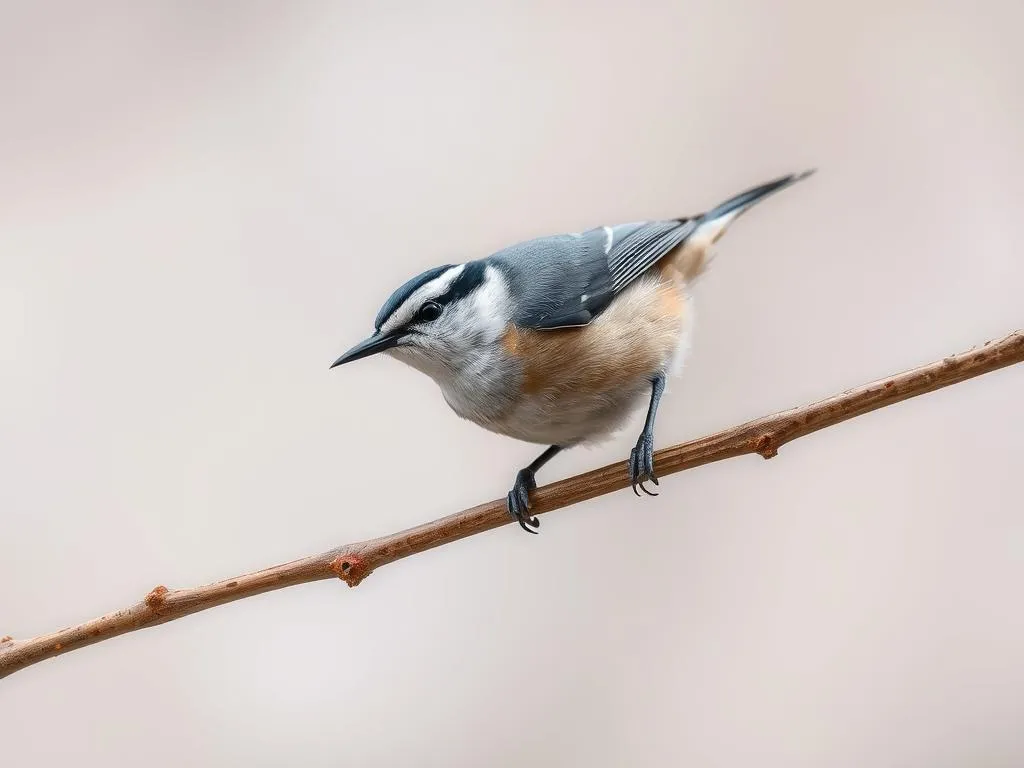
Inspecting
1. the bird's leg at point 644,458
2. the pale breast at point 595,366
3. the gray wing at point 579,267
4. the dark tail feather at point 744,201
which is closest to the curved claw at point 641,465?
the bird's leg at point 644,458

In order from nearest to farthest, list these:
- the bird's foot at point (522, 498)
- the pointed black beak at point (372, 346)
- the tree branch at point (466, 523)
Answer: the tree branch at point (466, 523) < the pointed black beak at point (372, 346) < the bird's foot at point (522, 498)

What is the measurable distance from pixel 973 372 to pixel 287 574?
0.83 m

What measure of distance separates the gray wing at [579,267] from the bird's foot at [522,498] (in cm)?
25

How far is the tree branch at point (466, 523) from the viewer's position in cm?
104

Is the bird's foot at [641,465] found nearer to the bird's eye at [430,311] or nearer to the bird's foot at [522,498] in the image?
the bird's foot at [522,498]

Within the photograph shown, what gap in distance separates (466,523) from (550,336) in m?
0.31

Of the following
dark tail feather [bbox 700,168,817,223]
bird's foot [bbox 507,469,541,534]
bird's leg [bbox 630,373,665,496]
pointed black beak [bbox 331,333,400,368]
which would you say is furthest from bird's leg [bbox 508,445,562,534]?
dark tail feather [bbox 700,168,817,223]

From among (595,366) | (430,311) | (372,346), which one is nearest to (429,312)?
(430,311)

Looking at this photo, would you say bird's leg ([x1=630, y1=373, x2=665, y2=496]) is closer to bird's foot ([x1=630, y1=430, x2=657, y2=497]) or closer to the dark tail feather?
bird's foot ([x1=630, y1=430, x2=657, y2=497])

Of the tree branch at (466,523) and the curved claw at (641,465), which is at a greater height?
the tree branch at (466,523)

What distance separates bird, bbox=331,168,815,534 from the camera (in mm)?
1258

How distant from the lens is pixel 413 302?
1.21m

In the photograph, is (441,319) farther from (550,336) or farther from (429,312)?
(550,336)

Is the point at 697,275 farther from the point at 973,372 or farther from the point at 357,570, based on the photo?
the point at 357,570
